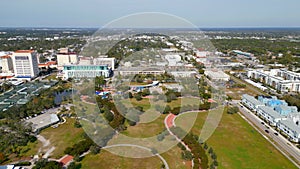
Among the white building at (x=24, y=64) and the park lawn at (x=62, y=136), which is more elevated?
the white building at (x=24, y=64)

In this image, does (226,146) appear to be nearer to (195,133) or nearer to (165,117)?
(195,133)

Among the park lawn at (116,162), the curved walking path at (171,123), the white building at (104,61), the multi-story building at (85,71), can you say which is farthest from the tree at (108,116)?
the white building at (104,61)

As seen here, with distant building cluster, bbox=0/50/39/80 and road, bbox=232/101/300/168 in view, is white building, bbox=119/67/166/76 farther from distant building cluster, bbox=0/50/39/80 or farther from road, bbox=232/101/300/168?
road, bbox=232/101/300/168

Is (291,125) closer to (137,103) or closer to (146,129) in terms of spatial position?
(146,129)

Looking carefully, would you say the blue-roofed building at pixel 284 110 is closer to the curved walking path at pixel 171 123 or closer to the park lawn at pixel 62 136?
the curved walking path at pixel 171 123

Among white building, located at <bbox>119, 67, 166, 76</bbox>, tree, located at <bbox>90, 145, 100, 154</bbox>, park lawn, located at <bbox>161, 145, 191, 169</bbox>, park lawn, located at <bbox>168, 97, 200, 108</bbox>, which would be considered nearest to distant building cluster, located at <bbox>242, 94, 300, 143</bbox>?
park lawn, located at <bbox>168, 97, 200, 108</bbox>

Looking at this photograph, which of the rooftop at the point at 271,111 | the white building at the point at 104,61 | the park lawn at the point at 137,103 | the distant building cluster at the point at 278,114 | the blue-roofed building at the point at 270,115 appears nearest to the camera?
the distant building cluster at the point at 278,114

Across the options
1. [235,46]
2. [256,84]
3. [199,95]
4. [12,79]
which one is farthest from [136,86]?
[235,46]
